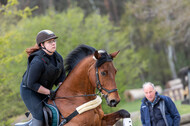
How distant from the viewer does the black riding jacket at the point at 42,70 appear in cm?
500

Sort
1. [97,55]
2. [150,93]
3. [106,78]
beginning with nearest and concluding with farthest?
[106,78]
[97,55]
[150,93]

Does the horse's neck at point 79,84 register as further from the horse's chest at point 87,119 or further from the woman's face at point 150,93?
the woman's face at point 150,93

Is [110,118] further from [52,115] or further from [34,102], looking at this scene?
[34,102]

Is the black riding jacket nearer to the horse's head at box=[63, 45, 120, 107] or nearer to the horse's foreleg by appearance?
the horse's head at box=[63, 45, 120, 107]

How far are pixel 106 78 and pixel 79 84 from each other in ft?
1.84

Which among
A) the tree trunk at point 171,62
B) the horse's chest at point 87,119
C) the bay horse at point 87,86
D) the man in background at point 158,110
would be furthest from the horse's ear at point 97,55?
the tree trunk at point 171,62

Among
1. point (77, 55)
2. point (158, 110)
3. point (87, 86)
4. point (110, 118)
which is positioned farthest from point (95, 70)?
point (158, 110)

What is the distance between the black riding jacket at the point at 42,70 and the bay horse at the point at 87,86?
8.6 inches

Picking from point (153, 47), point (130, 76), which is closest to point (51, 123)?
point (130, 76)

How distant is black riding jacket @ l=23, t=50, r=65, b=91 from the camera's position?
5.00 metres

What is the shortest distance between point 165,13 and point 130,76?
7.81 meters

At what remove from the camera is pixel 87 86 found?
523cm

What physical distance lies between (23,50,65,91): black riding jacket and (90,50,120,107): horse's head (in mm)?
651

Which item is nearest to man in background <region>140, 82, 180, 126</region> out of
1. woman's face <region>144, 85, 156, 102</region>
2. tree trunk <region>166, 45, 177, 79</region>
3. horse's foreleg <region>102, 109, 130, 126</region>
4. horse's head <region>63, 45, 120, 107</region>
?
woman's face <region>144, 85, 156, 102</region>
